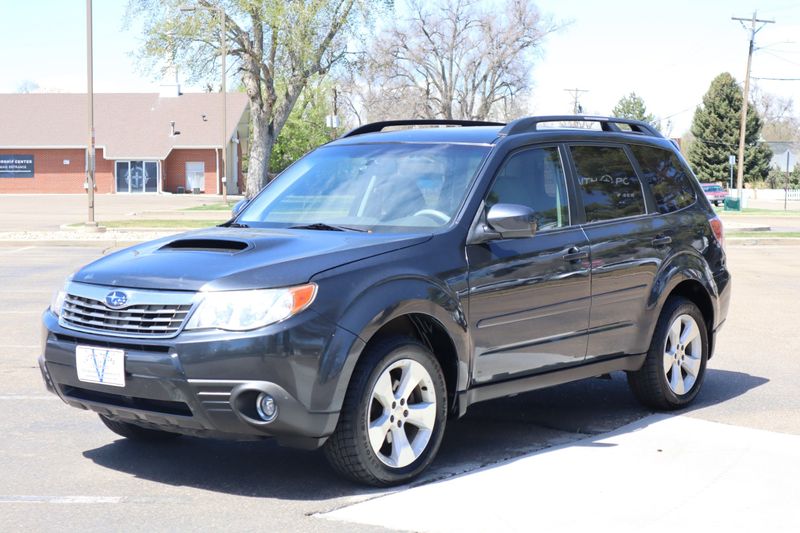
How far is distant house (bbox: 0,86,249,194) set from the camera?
231 ft

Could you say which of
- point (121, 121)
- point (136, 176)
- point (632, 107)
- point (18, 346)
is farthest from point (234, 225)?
point (632, 107)

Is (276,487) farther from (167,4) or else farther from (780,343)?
(167,4)

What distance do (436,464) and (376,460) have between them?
742 mm

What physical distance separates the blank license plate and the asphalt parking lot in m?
0.57

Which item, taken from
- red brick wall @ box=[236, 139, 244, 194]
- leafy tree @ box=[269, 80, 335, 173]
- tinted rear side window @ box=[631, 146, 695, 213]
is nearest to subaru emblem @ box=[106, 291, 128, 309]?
tinted rear side window @ box=[631, 146, 695, 213]

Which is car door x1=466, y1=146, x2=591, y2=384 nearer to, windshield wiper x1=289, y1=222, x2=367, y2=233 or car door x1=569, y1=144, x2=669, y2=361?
car door x1=569, y1=144, x2=669, y2=361

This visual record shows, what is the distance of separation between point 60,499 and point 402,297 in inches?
74.3

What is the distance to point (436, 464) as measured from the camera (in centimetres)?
593

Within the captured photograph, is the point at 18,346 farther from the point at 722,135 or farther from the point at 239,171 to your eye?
the point at 722,135

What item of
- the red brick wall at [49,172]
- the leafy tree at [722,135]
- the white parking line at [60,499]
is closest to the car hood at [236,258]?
the white parking line at [60,499]

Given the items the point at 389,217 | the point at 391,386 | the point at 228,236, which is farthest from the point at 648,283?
the point at 228,236

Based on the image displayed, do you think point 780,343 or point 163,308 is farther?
point 780,343

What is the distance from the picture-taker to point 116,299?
516cm

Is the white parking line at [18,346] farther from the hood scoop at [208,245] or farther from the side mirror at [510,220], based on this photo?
the side mirror at [510,220]
